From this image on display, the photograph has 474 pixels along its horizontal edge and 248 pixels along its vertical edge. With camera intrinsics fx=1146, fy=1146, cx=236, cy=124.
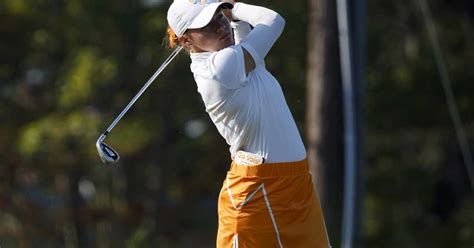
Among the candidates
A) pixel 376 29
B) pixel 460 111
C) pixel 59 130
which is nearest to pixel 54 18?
pixel 59 130

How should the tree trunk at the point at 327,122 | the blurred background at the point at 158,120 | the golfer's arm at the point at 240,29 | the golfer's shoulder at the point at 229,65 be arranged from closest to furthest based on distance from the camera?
the golfer's shoulder at the point at 229,65 < the golfer's arm at the point at 240,29 < the tree trunk at the point at 327,122 < the blurred background at the point at 158,120

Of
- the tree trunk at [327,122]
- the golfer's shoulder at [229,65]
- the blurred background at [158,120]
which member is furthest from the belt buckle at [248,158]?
the blurred background at [158,120]

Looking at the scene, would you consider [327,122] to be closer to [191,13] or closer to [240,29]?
[240,29]

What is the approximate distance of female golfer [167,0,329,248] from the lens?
15.2 ft

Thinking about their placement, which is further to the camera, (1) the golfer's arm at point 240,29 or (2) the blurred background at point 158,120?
(2) the blurred background at point 158,120

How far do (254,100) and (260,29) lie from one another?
0.29m

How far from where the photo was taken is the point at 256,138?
470cm

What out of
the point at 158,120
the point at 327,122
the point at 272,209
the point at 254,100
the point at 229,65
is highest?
the point at 229,65

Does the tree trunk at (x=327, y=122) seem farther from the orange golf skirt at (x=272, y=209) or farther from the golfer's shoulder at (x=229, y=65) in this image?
the golfer's shoulder at (x=229, y=65)

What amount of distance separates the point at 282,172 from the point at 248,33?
0.67 meters

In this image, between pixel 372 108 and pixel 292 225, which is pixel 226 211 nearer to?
pixel 292 225

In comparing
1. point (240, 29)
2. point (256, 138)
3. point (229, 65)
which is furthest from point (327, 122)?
point (229, 65)

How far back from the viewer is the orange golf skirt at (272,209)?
4672mm

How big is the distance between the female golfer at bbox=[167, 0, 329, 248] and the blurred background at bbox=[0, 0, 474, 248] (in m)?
10.2
